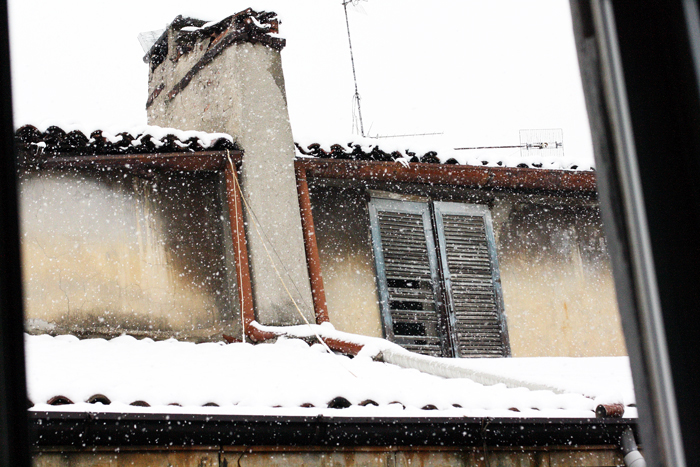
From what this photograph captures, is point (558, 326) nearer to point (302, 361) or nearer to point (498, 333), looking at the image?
point (498, 333)

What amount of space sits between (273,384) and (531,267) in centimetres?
457

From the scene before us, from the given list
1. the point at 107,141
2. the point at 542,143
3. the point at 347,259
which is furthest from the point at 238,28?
the point at 542,143

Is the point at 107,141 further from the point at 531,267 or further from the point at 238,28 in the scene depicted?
the point at 531,267

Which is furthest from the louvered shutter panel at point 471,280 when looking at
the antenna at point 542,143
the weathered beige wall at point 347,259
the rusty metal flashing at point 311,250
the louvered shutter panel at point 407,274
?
the antenna at point 542,143

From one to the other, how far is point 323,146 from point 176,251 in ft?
6.03

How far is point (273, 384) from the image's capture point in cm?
504

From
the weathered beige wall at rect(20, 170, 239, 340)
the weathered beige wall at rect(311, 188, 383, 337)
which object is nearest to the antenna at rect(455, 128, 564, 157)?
the weathered beige wall at rect(311, 188, 383, 337)

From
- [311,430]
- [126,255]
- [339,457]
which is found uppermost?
[126,255]

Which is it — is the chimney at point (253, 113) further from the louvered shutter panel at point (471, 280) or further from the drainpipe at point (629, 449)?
the drainpipe at point (629, 449)

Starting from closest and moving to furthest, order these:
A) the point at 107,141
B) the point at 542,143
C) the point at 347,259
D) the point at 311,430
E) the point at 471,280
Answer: the point at 311,430 → the point at 107,141 → the point at 347,259 → the point at 471,280 → the point at 542,143

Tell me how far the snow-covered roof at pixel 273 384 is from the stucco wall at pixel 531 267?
129cm

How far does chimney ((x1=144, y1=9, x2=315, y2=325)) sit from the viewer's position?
725cm

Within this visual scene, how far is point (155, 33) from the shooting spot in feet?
34.2

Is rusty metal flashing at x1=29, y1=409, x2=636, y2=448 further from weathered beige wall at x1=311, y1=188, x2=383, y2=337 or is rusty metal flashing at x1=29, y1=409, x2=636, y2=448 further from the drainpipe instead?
weathered beige wall at x1=311, y1=188, x2=383, y2=337
